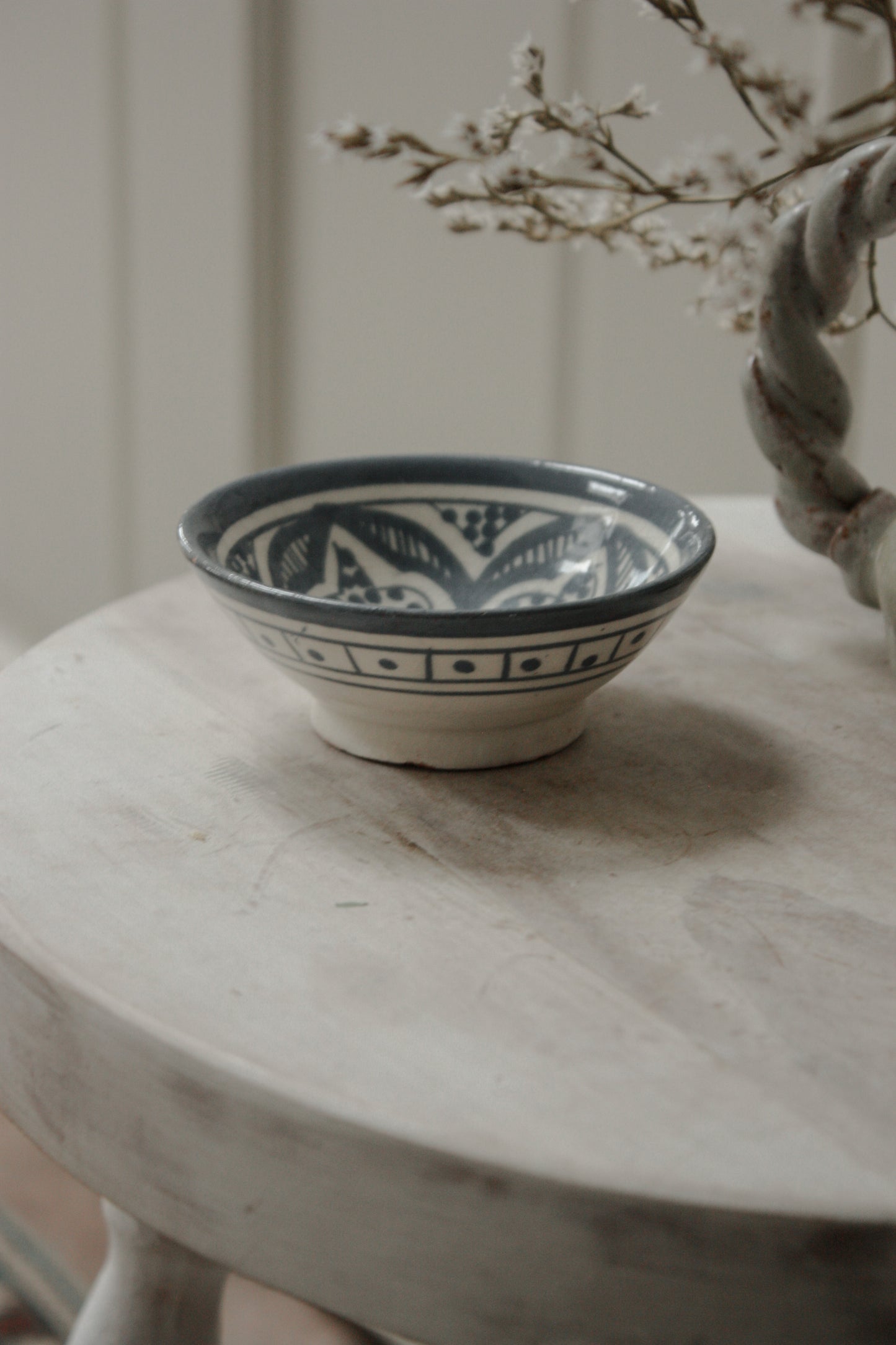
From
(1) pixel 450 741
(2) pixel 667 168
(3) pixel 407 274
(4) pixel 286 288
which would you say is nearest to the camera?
(1) pixel 450 741

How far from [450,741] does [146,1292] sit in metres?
0.29

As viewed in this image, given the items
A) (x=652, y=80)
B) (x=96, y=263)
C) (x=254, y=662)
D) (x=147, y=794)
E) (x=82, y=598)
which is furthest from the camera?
(x=82, y=598)

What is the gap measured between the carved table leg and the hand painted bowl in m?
0.25

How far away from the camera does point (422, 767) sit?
1.62 feet

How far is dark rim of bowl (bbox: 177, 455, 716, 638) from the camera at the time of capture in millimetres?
423

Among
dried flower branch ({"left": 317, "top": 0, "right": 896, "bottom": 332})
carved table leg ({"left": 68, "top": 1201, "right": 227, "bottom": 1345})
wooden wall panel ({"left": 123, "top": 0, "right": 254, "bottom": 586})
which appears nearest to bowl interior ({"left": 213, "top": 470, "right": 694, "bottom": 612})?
dried flower branch ({"left": 317, "top": 0, "right": 896, "bottom": 332})

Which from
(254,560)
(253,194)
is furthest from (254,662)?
(253,194)

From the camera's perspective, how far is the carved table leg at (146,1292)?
555mm

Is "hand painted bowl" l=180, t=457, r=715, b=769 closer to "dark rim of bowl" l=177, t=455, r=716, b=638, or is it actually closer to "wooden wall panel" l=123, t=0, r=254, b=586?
"dark rim of bowl" l=177, t=455, r=716, b=638

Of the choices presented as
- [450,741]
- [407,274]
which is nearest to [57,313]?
[407,274]

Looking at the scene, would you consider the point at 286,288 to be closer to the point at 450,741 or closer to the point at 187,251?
the point at 187,251

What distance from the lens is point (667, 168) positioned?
0.58 meters

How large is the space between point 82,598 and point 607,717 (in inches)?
56.0

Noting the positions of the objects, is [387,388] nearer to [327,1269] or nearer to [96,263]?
[96,263]
